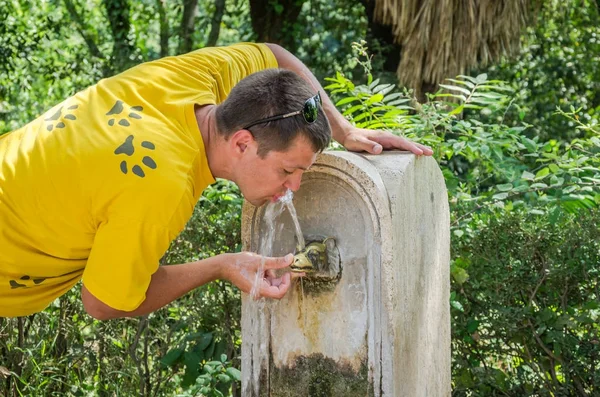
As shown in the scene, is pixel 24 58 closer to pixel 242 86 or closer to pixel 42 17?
pixel 42 17

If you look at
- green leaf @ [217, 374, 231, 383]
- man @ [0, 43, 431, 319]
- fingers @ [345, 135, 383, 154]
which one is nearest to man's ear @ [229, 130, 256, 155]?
man @ [0, 43, 431, 319]

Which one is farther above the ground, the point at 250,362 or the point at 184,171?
the point at 184,171

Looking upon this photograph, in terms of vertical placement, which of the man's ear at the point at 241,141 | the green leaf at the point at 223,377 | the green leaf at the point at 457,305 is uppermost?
the man's ear at the point at 241,141

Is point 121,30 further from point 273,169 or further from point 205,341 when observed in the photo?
point 273,169

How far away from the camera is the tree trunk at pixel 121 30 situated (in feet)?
30.5

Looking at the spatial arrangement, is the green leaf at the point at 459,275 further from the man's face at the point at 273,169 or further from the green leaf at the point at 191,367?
the man's face at the point at 273,169

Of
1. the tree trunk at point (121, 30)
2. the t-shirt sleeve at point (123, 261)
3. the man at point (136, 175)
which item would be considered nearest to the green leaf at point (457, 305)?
the man at point (136, 175)

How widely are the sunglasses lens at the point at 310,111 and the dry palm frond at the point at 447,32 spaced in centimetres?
513

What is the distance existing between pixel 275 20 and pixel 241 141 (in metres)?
6.92

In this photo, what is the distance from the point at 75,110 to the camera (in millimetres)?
2518

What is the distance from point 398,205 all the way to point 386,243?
0.45ft

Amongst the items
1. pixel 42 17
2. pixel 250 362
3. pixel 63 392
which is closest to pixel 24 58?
pixel 42 17

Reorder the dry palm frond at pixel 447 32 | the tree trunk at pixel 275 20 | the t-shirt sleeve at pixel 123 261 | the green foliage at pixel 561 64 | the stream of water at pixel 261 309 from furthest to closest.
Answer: the green foliage at pixel 561 64 < the tree trunk at pixel 275 20 < the dry palm frond at pixel 447 32 < the stream of water at pixel 261 309 < the t-shirt sleeve at pixel 123 261

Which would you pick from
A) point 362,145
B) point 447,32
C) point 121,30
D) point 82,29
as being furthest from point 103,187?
point 82,29
